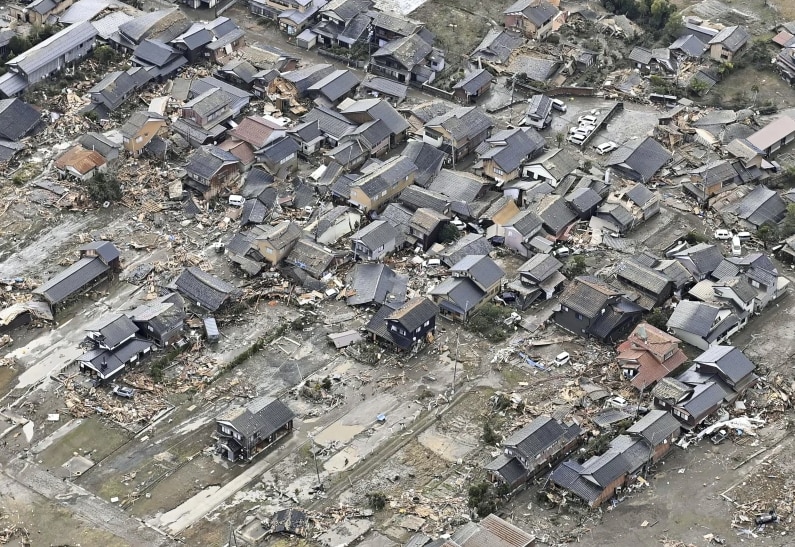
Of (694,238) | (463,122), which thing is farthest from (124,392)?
(694,238)

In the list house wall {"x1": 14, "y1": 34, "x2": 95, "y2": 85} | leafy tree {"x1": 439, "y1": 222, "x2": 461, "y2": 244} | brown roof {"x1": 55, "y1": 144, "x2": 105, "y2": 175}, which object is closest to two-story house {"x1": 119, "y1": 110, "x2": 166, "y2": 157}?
brown roof {"x1": 55, "y1": 144, "x2": 105, "y2": 175}

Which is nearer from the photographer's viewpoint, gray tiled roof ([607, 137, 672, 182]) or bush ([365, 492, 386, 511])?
bush ([365, 492, 386, 511])

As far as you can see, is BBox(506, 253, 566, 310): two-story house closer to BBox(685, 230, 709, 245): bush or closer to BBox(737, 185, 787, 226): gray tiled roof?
BBox(685, 230, 709, 245): bush

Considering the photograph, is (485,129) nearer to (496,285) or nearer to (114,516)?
(496,285)

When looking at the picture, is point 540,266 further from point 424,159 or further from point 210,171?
point 210,171

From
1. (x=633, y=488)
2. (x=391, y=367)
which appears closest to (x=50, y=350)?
(x=391, y=367)
